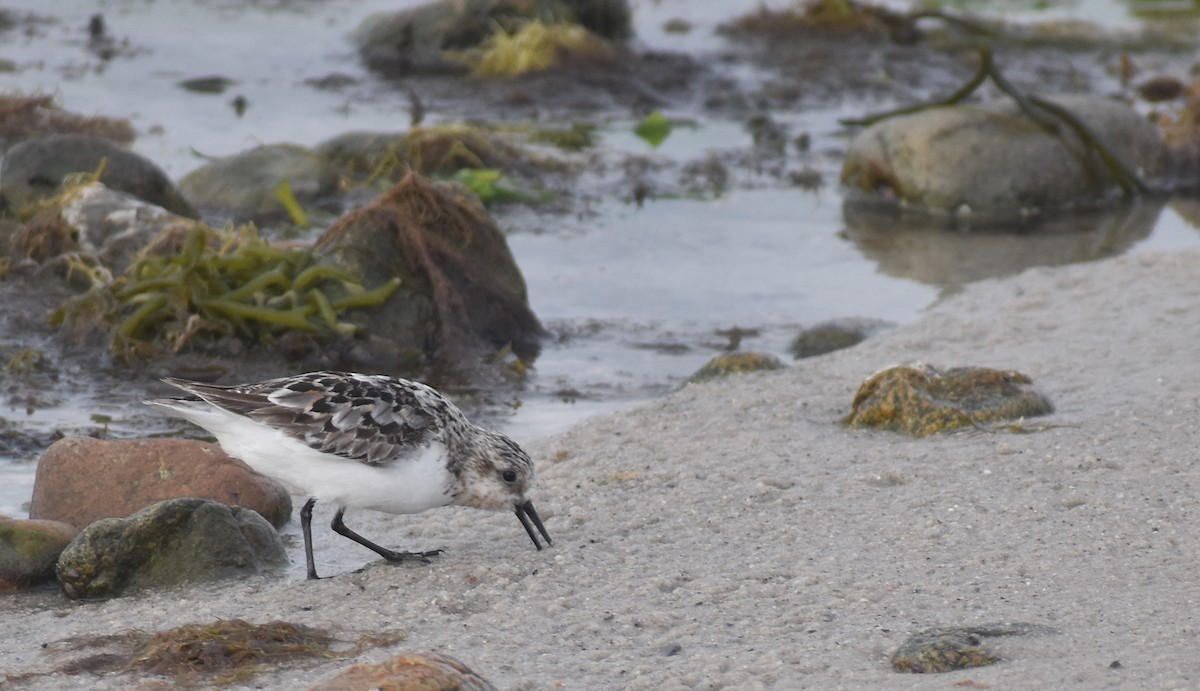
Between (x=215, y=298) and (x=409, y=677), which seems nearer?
(x=409, y=677)

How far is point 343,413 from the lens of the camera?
4.95 meters

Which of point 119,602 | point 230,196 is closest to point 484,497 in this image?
point 119,602

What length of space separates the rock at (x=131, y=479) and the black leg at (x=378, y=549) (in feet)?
1.90

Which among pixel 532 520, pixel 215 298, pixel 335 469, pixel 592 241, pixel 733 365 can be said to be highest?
pixel 335 469

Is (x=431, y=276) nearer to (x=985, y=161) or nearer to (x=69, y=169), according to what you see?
(x=69, y=169)

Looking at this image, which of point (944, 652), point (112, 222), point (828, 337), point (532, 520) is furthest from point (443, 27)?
point (944, 652)

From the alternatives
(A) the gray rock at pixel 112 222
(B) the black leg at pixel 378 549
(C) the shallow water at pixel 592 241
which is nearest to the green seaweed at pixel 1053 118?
(C) the shallow water at pixel 592 241

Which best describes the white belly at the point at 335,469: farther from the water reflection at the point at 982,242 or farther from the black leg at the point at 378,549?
the water reflection at the point at 982,242

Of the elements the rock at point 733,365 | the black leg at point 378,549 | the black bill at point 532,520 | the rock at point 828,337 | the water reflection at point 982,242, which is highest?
the black bill at point 532,520

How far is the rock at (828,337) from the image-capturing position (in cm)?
837

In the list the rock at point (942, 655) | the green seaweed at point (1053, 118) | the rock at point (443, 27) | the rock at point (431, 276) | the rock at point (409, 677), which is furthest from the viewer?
the rock at point (443, 27)

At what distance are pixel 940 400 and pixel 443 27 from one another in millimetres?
12018

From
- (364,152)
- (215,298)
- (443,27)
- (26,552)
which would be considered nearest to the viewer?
(26,552)

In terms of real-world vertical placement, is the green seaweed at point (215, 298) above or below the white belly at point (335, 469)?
below
